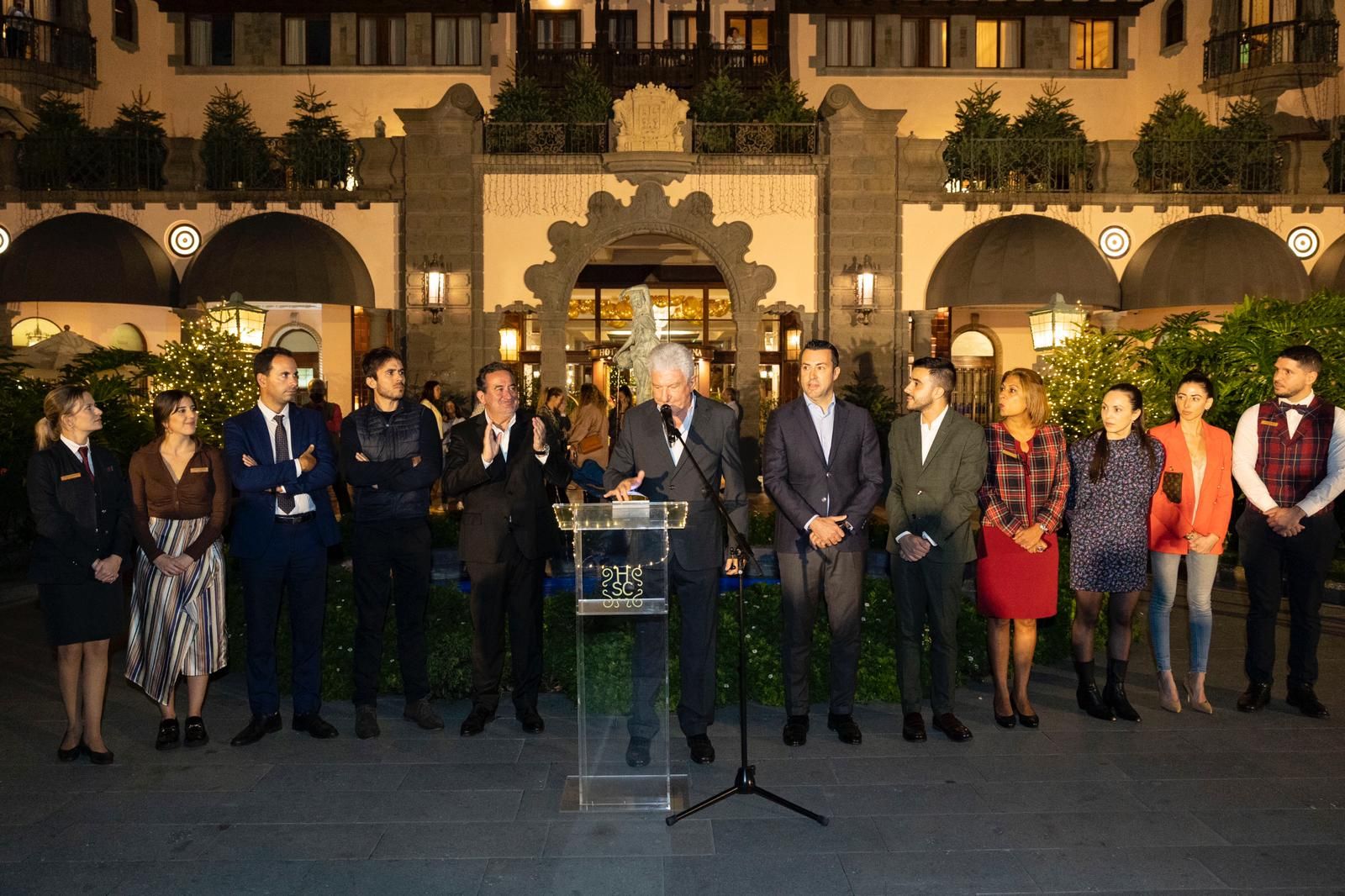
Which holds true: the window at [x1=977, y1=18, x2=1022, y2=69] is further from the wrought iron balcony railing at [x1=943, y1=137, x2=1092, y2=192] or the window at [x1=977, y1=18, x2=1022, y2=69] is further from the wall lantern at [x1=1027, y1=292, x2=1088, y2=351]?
the wall lantern at [x1=1027, y1=292, x2=1088, y2=351]

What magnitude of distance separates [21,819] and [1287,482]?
708cm

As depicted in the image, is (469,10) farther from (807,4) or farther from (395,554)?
(395,554)

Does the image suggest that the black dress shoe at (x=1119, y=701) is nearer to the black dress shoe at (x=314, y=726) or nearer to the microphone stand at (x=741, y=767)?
the microphone stand at (x=741, y=767)

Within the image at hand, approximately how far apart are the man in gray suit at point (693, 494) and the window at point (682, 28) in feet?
70.0

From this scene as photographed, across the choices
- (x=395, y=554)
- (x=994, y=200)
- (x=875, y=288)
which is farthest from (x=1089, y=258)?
(x=395, y=554)

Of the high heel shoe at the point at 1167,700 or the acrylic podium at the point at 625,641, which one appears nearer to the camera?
the acrylic podium at the point at 625,641

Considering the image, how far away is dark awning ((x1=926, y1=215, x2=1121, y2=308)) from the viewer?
20.3 metres

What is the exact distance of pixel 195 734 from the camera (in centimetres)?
627

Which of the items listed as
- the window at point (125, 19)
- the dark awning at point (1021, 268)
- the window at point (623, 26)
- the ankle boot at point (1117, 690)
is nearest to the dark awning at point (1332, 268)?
the dark awning at point (1021, 268)

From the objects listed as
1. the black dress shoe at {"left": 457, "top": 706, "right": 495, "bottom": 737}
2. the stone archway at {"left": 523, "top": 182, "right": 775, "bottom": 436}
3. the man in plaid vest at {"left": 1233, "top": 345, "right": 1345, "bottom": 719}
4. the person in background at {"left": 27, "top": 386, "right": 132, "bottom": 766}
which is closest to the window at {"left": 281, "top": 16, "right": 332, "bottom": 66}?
the stone archway at {"left": 523, "top": 182, "right": 775, "bottom": 436}

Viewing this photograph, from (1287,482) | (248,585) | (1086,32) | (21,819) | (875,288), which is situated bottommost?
(21,819)

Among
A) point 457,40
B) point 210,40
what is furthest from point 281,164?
point 210,40

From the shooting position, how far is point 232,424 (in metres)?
6.35

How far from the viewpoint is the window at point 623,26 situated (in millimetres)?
25422
